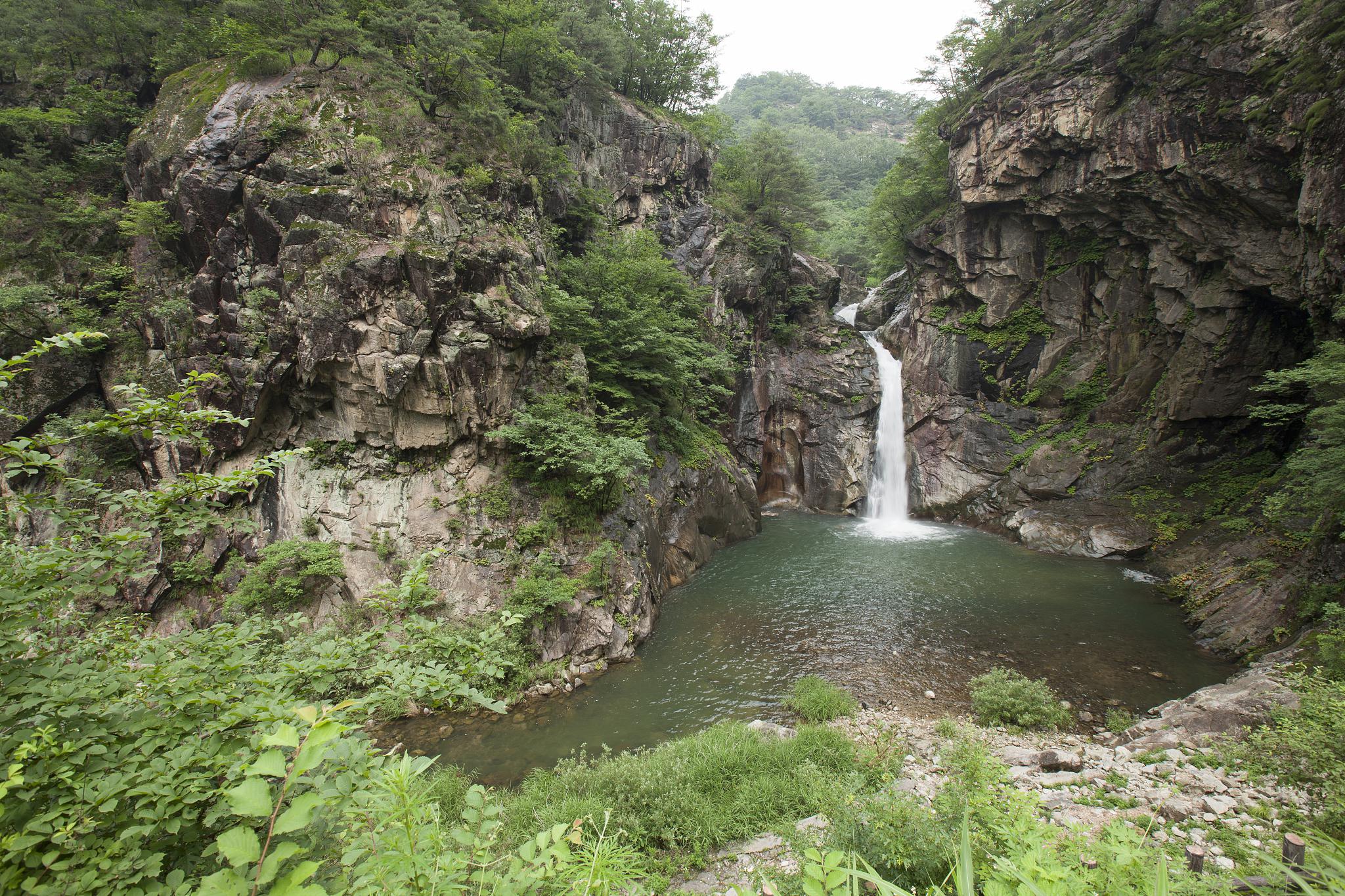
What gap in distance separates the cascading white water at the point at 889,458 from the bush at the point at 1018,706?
12.6m

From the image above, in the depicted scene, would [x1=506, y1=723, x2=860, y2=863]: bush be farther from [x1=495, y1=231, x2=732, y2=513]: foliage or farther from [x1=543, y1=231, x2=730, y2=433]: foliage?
[x1=543, y1=231, x2=730, y2=433]: foliage

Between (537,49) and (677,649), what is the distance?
1794 cm

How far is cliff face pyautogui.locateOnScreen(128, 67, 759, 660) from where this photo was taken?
33.3 ft

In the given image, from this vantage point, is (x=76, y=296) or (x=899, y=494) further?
(x=899, y=494)

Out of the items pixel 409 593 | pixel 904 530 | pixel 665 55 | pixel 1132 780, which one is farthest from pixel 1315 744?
pixel 665 55

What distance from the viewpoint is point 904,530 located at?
19156 mm

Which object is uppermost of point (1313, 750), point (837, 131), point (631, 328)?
point (837, 131)

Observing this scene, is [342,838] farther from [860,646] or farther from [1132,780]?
[860,646]

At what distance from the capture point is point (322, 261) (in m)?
10.4

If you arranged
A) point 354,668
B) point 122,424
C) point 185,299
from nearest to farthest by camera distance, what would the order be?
point 122,424 → point 354,668 → point 185,299

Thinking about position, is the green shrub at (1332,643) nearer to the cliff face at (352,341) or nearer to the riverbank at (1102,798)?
the riverbank at (1102,798)

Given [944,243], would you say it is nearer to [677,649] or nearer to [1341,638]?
[1341,638]

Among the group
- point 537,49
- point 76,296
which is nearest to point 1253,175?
point 537,49

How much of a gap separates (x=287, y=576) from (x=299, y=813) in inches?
404
